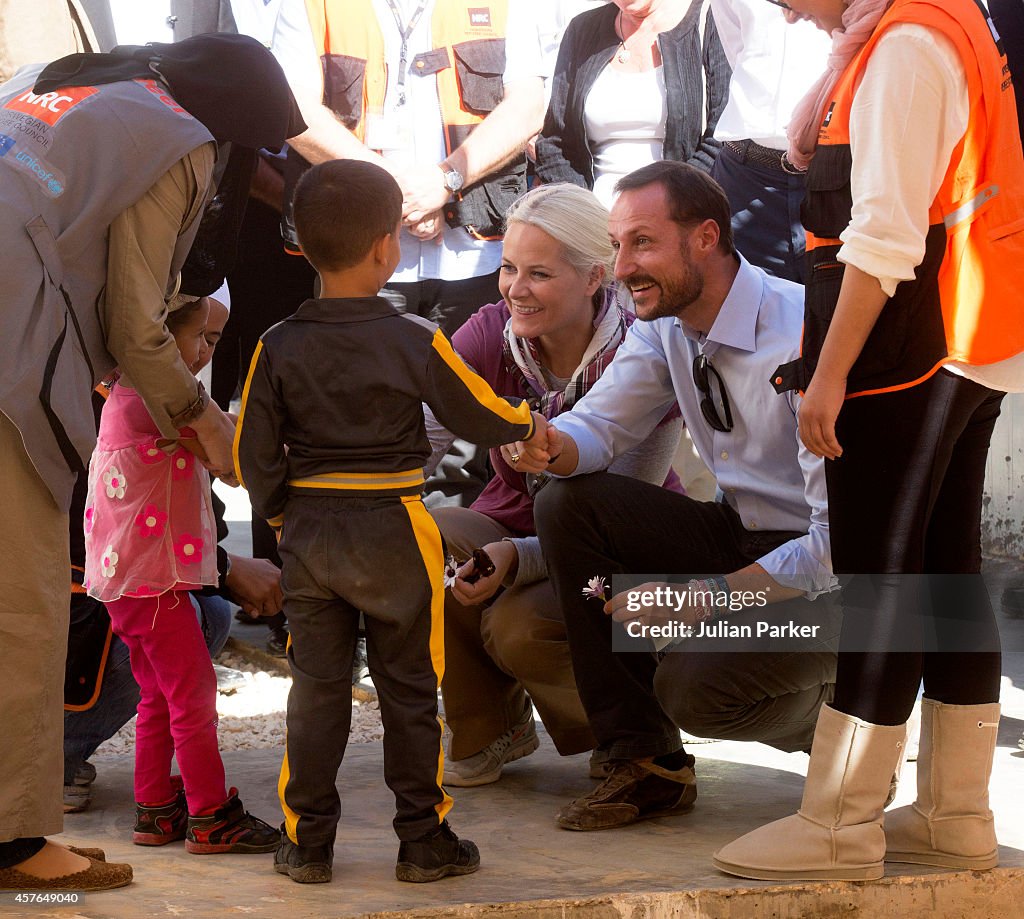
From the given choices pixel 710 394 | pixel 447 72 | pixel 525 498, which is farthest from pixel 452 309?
pixel 710 394

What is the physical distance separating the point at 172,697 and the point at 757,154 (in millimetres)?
2695

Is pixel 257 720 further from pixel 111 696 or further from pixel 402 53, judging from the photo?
pixel 402 53

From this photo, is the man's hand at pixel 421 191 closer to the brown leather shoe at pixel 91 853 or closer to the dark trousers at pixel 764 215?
the dark trousers at pixel 764 215

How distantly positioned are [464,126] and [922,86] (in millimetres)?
2553

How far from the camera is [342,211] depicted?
2.46 metres

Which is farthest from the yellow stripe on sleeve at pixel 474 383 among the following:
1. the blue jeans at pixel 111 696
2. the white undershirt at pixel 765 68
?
the white undershirt at pixel 765 68

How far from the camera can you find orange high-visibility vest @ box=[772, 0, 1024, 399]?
220 centimetres

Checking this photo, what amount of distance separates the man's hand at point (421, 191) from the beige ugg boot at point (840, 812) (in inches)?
97.6

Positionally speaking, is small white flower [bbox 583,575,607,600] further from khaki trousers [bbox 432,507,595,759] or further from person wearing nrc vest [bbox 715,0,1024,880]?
person wearing nrc vest [bbox 715,0,1024,880]

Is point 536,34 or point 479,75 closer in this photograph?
point 479,75

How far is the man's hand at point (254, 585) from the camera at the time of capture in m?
3.01

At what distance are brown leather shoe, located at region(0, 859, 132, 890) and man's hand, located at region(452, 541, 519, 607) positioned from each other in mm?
979
